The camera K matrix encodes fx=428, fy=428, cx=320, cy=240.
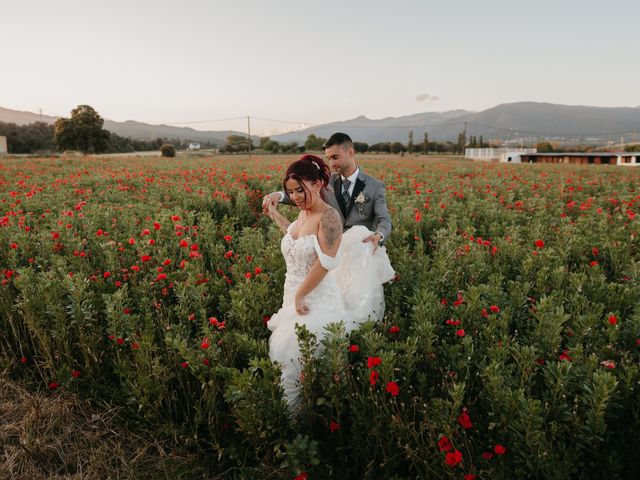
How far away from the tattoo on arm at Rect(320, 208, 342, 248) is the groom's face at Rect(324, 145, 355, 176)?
1022 mm

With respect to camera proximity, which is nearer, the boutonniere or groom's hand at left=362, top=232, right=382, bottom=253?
groom's hand at left=362, top=232, right=382, bottom=253

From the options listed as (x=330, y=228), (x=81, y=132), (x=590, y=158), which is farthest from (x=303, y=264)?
(x=81, y=132)

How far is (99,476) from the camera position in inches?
121

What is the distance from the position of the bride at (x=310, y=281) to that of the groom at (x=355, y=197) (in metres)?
0.59

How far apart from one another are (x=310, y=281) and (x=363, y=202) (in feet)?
4.71

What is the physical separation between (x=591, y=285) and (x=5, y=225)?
27.7 ft

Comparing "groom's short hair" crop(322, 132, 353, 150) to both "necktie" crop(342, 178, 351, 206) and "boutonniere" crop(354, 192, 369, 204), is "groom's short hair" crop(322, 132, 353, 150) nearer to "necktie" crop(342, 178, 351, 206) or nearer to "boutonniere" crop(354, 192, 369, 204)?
"necktie" crop(342, 178, 351, 206)

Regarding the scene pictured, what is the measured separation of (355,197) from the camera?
4.43m

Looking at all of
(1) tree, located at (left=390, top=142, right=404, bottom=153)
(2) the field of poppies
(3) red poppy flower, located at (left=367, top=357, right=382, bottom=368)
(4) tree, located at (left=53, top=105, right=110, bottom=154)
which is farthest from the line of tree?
(3) red poppy flower, located at (left=367, top=357, right=382, bottom=368)

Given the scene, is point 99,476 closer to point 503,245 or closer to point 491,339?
point 491,339

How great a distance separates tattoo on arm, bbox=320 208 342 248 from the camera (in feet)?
10.6

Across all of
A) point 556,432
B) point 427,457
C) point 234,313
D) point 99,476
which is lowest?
point 99,476

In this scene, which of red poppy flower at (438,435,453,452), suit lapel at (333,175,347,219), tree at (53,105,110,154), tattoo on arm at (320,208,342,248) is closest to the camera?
red poppy flower at (438,435,453,452)

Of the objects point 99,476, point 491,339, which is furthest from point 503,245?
point 99,476
